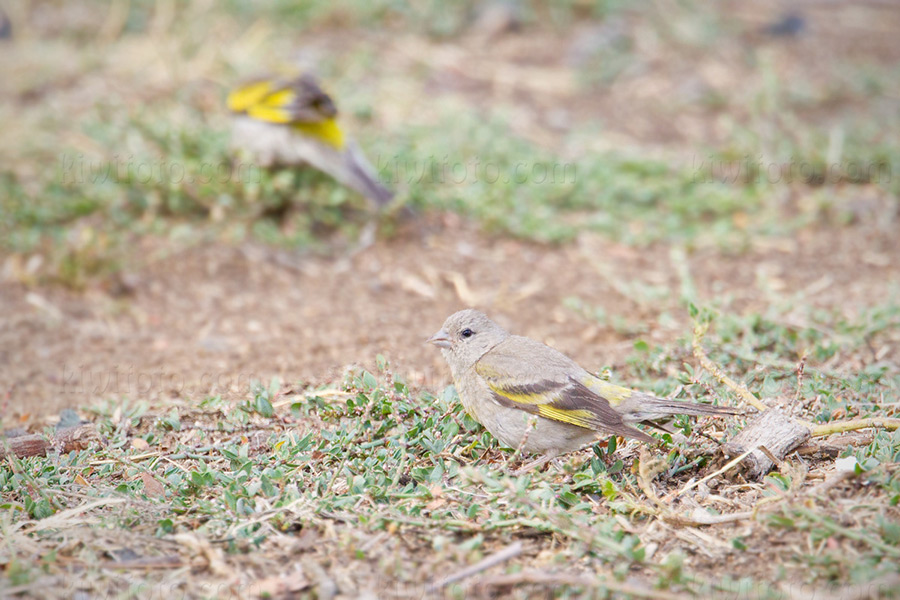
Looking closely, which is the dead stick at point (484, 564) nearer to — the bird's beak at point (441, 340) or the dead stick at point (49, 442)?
the bird's beak at point (441, 340)

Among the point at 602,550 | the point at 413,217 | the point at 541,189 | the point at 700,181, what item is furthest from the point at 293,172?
the point at 602,550

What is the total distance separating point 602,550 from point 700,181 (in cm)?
576

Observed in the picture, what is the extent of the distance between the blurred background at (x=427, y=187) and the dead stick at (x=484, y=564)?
1784 mm

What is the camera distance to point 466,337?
4227mm

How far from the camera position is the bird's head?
4.16m

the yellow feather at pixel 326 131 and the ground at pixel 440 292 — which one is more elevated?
the yellow feather at pixel 326 131

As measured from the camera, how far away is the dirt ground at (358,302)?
5.16 m

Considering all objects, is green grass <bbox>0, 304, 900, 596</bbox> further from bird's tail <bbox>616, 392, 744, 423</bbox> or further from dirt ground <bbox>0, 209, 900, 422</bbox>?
dirt ground <bbox>0, 209, 900, 422</bbox>

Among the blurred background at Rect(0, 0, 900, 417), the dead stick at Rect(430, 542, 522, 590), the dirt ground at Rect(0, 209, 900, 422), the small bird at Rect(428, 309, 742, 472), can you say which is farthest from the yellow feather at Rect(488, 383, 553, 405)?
the blurred background at Rect(0, 0, 900, 417)

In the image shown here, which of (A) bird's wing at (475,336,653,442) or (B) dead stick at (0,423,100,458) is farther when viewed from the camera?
(B) dead stick at (0,423,100,458)

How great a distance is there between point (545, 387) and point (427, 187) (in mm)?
4304

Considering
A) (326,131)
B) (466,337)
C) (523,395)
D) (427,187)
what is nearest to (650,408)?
(523,395)

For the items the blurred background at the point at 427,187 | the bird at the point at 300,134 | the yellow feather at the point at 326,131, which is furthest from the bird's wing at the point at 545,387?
the yellow feather at the point at 326,131

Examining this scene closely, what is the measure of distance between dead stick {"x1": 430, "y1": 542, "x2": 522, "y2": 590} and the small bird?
49 centimetres
